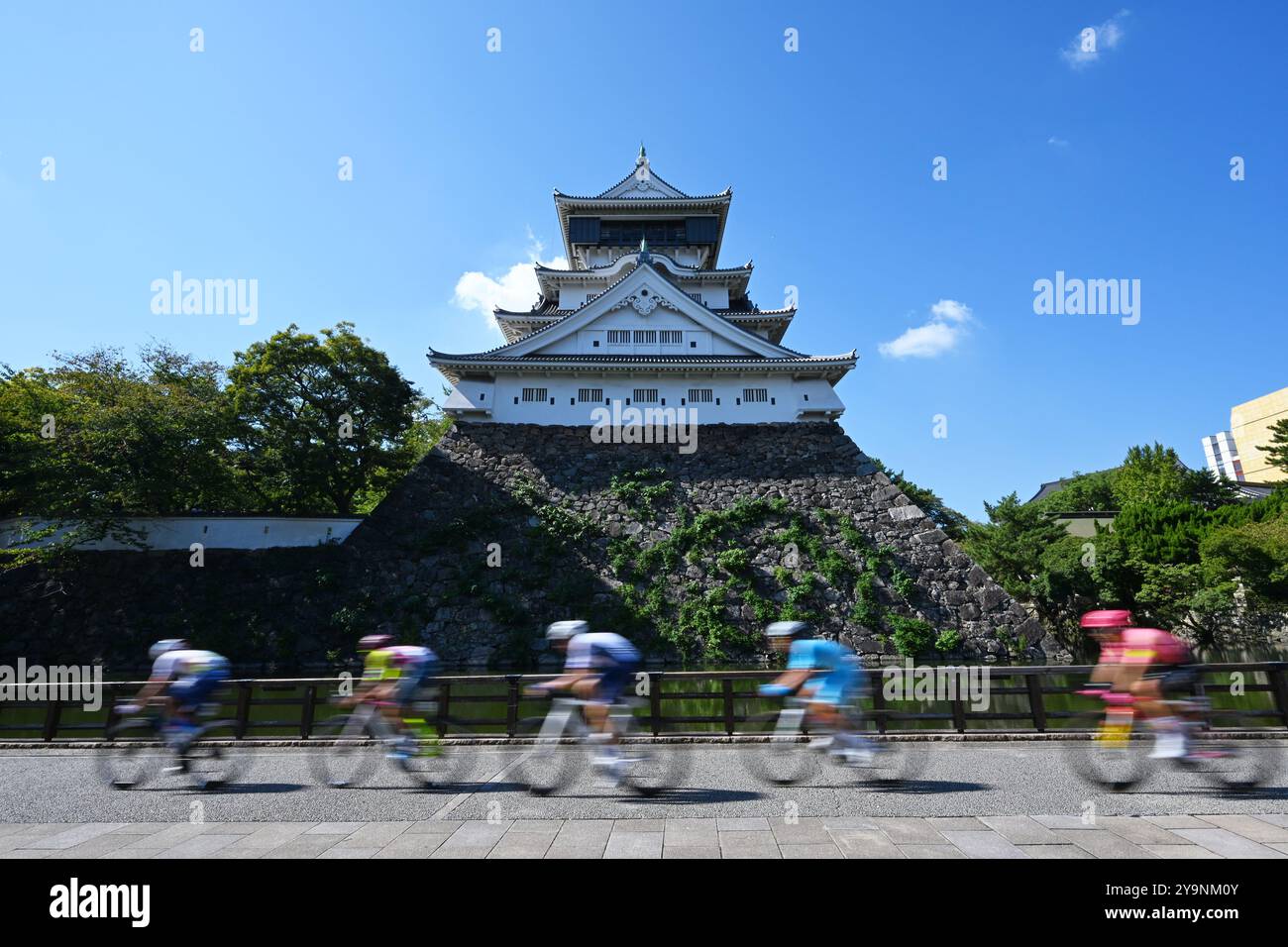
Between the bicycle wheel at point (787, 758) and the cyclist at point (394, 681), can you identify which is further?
the cyclist at point (394, 681)

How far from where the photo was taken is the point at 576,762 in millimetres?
6246

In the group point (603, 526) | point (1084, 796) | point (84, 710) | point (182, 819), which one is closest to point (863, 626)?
point (603, 526)

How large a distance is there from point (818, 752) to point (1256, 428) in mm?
93255

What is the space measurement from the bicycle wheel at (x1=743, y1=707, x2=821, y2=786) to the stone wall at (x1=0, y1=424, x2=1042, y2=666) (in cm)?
1150

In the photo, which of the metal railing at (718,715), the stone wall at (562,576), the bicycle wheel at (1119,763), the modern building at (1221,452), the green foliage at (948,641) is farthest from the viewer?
the modern building at (1221,452)

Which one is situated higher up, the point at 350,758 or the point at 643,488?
the point at 643,488

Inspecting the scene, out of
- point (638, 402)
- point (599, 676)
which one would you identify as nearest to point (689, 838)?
point (599, 676)

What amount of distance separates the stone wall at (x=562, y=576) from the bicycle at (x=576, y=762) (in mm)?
11747

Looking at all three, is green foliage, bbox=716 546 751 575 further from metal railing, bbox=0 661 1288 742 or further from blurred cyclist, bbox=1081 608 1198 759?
blurred cyclist, bbox=1081 608 1198 759

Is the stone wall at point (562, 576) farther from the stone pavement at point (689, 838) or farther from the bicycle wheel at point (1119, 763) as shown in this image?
the stone pavement at point (689, 838)

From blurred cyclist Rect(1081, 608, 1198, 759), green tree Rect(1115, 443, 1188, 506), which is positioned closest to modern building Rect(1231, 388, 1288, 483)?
green tree Rect(1115, 443, 1188, 506)

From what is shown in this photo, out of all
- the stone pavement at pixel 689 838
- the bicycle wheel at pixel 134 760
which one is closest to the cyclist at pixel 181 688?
the bicycle wheel at pixel 134 760

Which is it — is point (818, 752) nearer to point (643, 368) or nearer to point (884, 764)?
point (884, 764)

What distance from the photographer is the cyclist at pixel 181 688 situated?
21.5 ft
